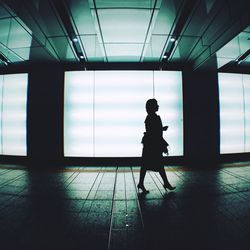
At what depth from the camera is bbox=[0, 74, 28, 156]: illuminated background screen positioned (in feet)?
21.1

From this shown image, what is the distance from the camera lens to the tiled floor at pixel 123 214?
1.88m

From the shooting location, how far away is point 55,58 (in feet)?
18.6

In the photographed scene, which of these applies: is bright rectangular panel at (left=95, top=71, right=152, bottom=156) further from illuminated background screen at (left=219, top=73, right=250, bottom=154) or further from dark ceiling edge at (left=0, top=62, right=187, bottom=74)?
illuminated background screen at (left=219, top=73, right=250, bottom=154)

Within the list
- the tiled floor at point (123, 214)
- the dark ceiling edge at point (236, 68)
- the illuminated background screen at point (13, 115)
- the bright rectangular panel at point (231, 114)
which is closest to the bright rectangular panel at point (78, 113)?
the illuminated background screen at point (13, 115)

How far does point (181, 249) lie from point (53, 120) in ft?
19.2

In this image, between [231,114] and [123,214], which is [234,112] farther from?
[123,214]

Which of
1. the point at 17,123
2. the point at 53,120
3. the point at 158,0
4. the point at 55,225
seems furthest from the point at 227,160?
the point at 17,123

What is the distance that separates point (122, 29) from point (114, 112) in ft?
9.44

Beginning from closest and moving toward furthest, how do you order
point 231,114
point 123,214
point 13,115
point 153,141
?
1. point 123,214
2. point 153,141
3. point 13,115
4. point 231,114

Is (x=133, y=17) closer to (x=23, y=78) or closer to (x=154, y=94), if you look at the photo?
(x=154, y=94)

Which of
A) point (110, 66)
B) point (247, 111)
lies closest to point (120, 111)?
point (110, 66)

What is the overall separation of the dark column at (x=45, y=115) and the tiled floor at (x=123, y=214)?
1.78 m

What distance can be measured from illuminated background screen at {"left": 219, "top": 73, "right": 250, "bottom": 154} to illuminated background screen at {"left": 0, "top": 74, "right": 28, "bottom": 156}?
798 centimetres

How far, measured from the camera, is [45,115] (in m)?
6.27
